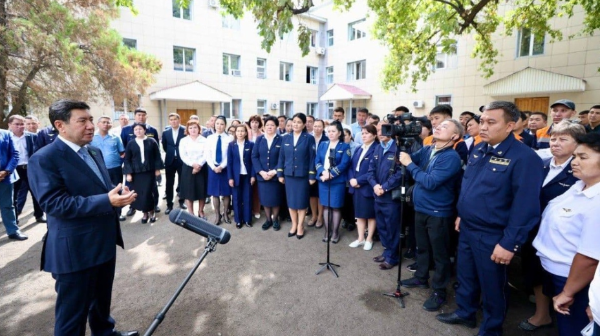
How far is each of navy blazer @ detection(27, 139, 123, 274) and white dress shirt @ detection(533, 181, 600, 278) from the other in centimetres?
307

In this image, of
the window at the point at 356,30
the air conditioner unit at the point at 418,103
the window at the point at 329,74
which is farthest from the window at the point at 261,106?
the air conditioner unit at the point at 418,103

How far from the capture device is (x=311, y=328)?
9.36 ft

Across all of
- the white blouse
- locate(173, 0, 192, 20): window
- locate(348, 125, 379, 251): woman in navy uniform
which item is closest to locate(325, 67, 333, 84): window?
locate(173, 0, 192, 20): window

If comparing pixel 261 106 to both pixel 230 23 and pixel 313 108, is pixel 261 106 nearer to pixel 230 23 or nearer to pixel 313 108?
pixel 313 108

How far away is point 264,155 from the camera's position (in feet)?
17.7

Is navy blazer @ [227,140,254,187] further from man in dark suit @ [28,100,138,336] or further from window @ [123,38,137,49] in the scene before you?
window @ [123,38,137,49]

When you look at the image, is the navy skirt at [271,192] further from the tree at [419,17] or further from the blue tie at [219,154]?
the tree at [419,17]

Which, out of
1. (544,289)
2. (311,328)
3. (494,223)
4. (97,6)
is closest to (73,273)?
(311,328)

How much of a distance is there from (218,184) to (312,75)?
17.6 m

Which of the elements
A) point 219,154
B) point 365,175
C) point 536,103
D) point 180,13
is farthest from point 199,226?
point 180,13

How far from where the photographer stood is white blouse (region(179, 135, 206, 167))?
18.7 ft

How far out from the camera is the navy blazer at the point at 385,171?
3943 millimetres

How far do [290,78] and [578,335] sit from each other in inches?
782

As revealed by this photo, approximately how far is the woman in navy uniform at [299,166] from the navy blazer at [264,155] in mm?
254
